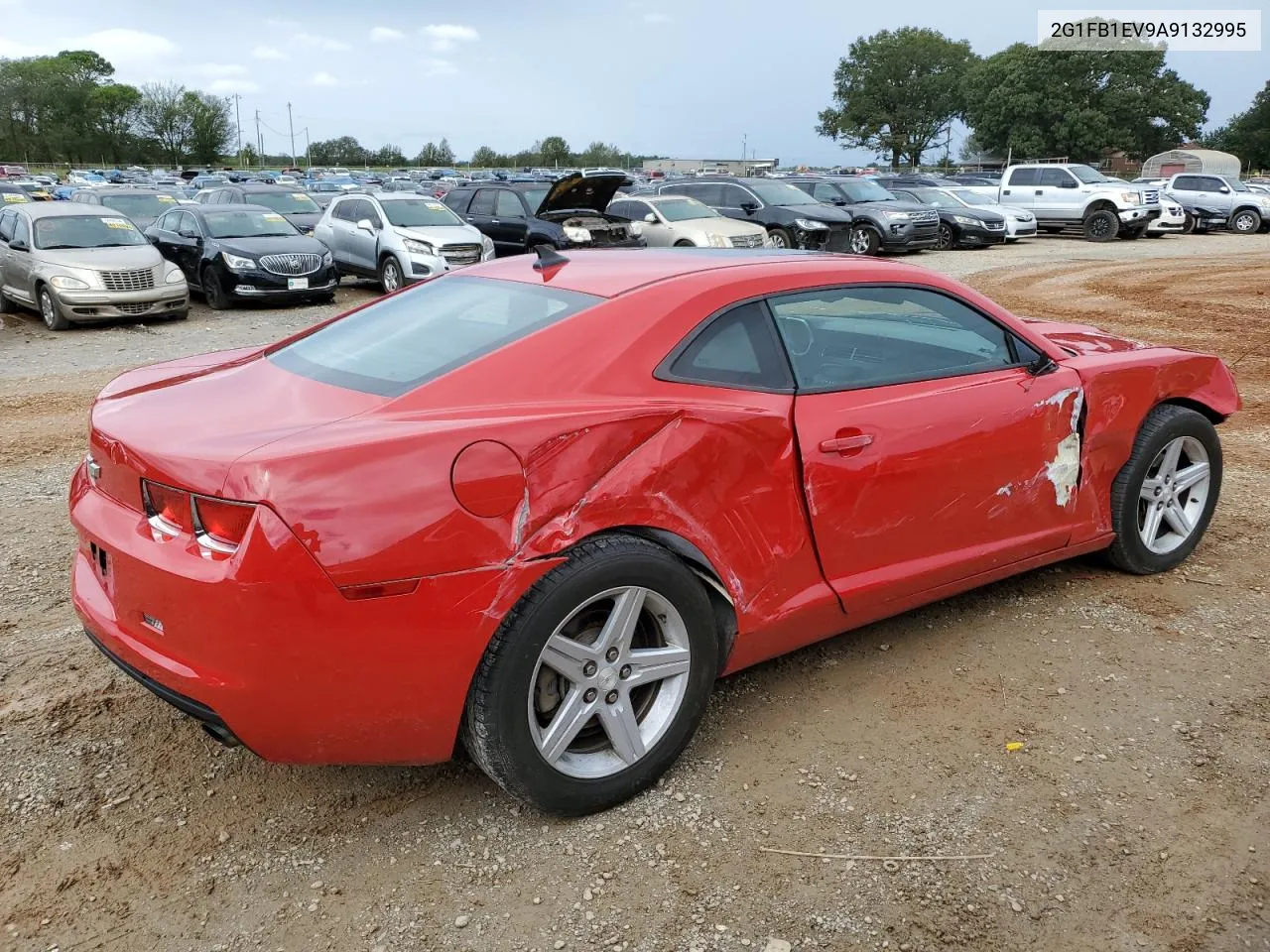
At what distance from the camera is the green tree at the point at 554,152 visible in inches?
4601

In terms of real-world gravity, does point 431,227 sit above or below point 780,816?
above

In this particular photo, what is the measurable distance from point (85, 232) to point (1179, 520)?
12944 millimetres

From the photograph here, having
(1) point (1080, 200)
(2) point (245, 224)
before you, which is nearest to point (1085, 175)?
(1) point (1080, 200)

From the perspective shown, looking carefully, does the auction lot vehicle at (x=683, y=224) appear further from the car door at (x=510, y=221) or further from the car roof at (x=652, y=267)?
the car roof at (x=652, y=267)

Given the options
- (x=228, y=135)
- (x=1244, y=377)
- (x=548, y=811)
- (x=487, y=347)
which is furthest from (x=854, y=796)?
(x=228, y=135)

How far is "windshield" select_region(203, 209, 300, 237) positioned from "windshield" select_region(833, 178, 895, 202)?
1302cm

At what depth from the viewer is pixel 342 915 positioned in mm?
2488

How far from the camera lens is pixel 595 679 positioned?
2764mm

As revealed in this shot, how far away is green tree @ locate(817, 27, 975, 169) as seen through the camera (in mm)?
87875

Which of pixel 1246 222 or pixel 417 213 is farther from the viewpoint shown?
pixel 1246 222

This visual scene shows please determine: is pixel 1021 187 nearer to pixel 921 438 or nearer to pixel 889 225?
pixel 889 225

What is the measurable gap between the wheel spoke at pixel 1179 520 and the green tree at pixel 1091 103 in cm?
6938

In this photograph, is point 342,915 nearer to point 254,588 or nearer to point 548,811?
point 548,811

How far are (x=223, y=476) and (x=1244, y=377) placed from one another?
923 cm
